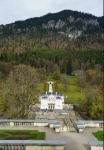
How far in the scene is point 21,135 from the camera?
19.5 meters

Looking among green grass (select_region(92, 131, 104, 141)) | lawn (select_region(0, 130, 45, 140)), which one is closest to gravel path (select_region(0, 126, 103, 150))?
green grass (select_region(92, 131, 104, 141))

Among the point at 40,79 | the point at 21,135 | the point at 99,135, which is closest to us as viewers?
the point at 21,135

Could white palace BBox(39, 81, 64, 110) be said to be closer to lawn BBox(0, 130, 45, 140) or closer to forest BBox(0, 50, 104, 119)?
forest BBox(0, 50, 104, 119)

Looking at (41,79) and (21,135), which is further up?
(21,135)

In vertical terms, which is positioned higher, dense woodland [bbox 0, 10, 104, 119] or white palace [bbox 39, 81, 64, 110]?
dense woodland [bbox 0, 10, 104, 119]

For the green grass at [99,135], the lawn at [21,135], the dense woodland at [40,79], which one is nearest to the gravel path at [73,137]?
the green grass at [99,135]

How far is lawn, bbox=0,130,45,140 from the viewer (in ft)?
61.4

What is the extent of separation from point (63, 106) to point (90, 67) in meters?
58.7

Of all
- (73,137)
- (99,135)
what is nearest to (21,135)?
(73,137)

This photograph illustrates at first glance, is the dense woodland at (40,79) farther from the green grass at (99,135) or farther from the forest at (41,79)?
the green grass at (99,135)

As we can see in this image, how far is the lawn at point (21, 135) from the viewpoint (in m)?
18.7

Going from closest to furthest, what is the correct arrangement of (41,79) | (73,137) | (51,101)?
(73,137)
(51,101)
(41,79)

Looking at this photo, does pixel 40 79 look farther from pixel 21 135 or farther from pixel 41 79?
pixel 21 135

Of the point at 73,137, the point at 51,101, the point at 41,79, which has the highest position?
the point at 73,137
